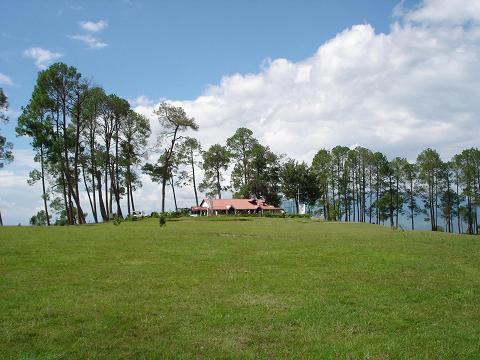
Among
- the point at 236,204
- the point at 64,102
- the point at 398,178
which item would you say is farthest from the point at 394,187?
the point at 64,102

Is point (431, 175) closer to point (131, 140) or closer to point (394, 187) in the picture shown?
point (394, 187)

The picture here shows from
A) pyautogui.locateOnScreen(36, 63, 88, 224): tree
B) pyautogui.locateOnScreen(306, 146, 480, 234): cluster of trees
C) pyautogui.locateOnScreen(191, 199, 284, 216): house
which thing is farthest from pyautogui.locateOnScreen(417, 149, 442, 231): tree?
pyautogui.locateOnScreen(36, 63, 88, 224): tree

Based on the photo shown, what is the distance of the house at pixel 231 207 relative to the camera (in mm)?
92812

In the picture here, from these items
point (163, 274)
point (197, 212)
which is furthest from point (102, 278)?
point (197, 212)

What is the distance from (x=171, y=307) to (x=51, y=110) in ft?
159

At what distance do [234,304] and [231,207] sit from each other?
8156 cm

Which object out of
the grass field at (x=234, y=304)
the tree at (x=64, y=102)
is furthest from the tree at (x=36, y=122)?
the grass field at (x=234, y=304)

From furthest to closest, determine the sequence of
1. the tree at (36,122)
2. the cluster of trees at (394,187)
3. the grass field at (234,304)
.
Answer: the cluster of trees at (394,187) → the tree at (36,122) → the grass field at (234,304)

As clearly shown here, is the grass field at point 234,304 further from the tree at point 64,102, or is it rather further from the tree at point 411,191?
the tree at point 411,191

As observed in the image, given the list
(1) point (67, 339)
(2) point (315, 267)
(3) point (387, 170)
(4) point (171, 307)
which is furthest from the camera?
(3) point (387, 170)

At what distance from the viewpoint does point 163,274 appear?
15766mm

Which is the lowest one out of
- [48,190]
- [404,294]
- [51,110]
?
[404,294]

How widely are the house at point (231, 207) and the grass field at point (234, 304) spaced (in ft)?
234

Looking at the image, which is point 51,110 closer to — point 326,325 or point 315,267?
point 315,267
